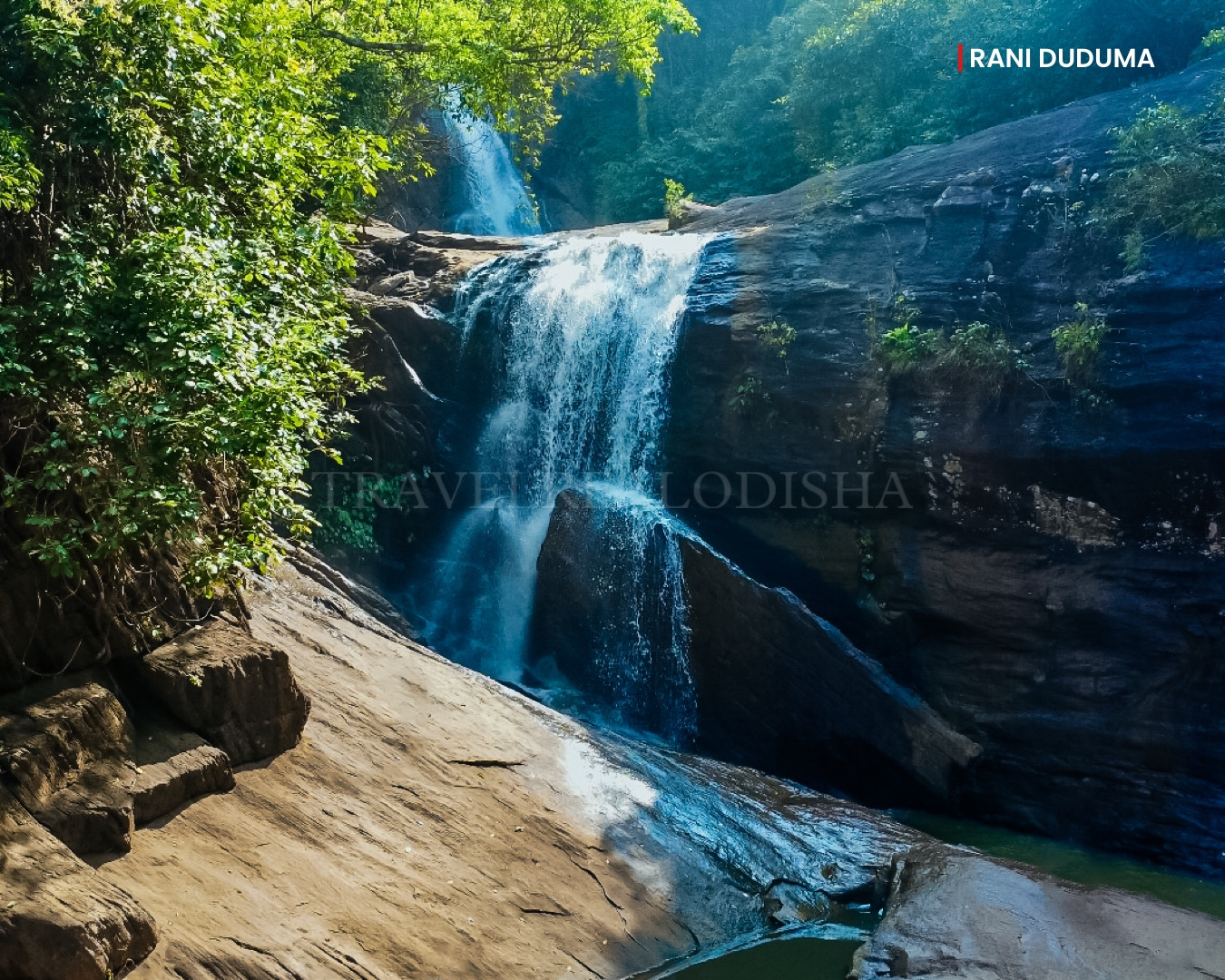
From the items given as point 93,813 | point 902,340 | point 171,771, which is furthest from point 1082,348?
point 93,813

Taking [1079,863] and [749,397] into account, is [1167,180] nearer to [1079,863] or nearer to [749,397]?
[749,397]

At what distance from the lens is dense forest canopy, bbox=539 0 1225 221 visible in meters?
19.6

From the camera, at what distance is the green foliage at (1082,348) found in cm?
1120

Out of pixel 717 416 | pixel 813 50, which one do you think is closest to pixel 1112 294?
pixel 717 416

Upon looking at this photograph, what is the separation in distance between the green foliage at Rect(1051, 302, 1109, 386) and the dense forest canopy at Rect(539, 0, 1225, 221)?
835 cm

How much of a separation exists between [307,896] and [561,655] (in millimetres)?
7487

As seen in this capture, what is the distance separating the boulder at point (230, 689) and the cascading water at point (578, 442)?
617 centimetres

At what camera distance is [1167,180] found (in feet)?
38.9

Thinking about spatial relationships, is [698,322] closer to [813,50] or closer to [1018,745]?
[1018,745]

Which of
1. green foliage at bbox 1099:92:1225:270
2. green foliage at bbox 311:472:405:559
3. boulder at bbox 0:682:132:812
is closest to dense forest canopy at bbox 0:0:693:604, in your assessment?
boulder at bbox 0:682:132:812

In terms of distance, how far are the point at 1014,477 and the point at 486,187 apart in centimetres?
1772

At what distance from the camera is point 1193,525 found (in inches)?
412

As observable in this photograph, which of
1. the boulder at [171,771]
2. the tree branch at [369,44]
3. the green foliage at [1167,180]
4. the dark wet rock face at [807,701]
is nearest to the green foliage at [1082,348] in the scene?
the green foliage at [1167,180]

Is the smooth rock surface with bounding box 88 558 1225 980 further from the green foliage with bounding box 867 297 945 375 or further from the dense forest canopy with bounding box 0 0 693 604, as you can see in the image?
the green foliage with bounding box 867 297 945 375
